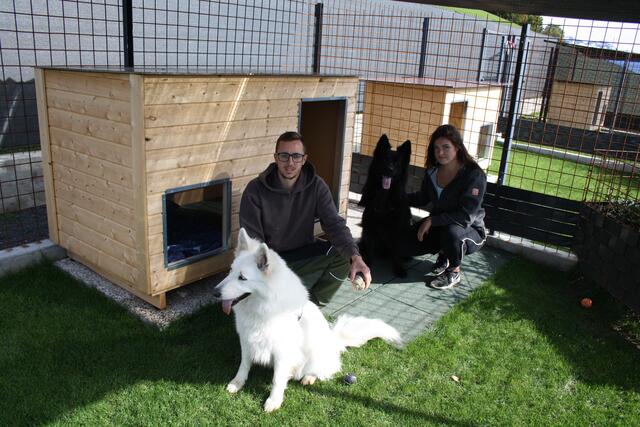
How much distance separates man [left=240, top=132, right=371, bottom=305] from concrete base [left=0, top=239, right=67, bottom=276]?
178 cm

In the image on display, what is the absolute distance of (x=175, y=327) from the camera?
3.11 metres

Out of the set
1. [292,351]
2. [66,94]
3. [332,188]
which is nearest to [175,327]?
[292,351]

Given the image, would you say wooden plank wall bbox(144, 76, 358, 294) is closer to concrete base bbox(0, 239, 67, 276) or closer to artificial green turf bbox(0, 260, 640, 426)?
artificial green turf bbox(0, 260, 640, 426)

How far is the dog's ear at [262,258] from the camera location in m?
2.24

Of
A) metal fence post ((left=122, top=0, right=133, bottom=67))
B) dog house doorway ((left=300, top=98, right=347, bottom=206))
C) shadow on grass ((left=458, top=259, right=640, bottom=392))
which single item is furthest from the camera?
dog house doorway ((left=300, top=98, right=347, bottom=206))

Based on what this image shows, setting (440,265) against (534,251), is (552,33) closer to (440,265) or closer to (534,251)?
(534,251)

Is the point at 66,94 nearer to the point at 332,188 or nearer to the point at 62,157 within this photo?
the point at 62,157

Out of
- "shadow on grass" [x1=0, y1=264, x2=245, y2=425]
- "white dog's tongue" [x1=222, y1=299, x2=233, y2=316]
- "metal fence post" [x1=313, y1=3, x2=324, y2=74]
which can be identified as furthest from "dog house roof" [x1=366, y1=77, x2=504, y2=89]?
"white dog's tongue" [x1=222, y1=299, x2=233, y2=316]

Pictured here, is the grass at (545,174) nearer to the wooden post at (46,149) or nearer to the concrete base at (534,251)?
the concrete base at (534,251)

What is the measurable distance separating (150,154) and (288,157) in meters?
0.83

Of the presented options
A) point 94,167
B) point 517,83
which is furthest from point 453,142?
point 94,167

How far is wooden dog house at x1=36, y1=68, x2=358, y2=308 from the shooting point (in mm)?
2967

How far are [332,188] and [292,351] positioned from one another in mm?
2375

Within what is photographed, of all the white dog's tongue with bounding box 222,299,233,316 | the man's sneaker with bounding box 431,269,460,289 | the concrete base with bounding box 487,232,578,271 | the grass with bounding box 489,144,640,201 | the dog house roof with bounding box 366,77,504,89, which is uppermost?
the dog house roof with bounding box 366,77,504,89
